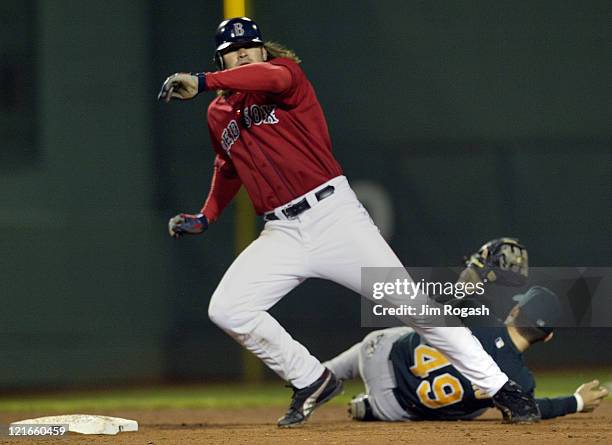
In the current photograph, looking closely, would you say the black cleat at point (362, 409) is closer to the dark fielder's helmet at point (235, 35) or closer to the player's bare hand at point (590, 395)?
the player's bare hand at point (590, 395)

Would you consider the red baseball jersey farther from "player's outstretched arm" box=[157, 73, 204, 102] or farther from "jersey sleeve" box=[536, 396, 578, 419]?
"jersey sleeve" box=[536, 396, 578, 419]

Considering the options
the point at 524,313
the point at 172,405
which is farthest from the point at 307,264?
the point at 172,405

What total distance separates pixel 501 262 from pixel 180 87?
65.1 inches

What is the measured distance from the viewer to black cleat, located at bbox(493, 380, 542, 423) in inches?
172

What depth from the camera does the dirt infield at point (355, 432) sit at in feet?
13.3

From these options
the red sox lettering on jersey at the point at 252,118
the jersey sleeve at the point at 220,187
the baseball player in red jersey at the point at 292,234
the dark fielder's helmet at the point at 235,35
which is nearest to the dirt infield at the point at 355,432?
the baseball player in red jersey at the point at 292,234

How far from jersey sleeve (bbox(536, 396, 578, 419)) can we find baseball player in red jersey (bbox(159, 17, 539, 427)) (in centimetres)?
14

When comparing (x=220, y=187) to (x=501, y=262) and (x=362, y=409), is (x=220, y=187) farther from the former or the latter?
(x=501, y=262)

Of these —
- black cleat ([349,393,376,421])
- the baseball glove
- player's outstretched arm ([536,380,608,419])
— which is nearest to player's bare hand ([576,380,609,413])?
player's outstretched arm ([536,380,608,419])

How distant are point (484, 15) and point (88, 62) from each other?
253cm

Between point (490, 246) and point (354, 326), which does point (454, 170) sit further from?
point (490, 246)

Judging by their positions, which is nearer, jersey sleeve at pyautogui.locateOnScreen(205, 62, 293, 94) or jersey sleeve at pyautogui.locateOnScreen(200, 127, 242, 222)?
jersey sleeve at pyautogui.locateOnScreen(205, 62, 293, 94)

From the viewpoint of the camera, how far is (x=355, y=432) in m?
4.38

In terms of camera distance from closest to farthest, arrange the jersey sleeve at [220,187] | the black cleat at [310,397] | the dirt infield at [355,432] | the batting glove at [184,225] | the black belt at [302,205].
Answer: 1. the dirt infield at [355,432]
2. the black belt at [302,205]
3. the black cleat at [310,397]
4. the batting glove at [184,225]
5. the jersey sleeve at [220,187]
